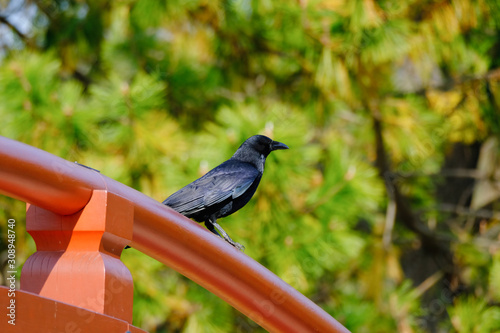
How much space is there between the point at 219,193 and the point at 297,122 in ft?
4.63

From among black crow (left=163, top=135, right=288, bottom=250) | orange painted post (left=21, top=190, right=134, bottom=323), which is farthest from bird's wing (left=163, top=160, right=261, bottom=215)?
orange painted post (left=21, top=190, right=134, bottom=323)

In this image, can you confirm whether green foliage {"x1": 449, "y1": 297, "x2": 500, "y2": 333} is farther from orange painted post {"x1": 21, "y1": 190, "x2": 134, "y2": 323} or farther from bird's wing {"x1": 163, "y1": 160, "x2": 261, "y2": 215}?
orange painted post {"x1": 21, "y1": 190, "x2": 134, "y2": 323}

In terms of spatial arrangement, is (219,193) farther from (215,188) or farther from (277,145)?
(277,145)

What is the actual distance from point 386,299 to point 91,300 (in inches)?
Result: 156

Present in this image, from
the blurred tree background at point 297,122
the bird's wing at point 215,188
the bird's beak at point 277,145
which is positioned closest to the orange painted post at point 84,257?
the bird's wing at point 215,188

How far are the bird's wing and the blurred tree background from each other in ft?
2.59

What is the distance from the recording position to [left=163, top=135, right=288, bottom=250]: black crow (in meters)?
2.19

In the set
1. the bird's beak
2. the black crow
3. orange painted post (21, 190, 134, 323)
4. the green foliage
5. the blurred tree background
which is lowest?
the green foliage

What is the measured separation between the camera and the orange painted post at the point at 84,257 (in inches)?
42.5

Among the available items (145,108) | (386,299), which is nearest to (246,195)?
(145,108)

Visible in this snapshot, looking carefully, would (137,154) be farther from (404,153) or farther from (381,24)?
(404,153)

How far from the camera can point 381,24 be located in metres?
3.99

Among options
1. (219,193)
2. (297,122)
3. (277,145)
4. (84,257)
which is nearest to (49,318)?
(84,257)

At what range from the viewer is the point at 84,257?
3.59ft
